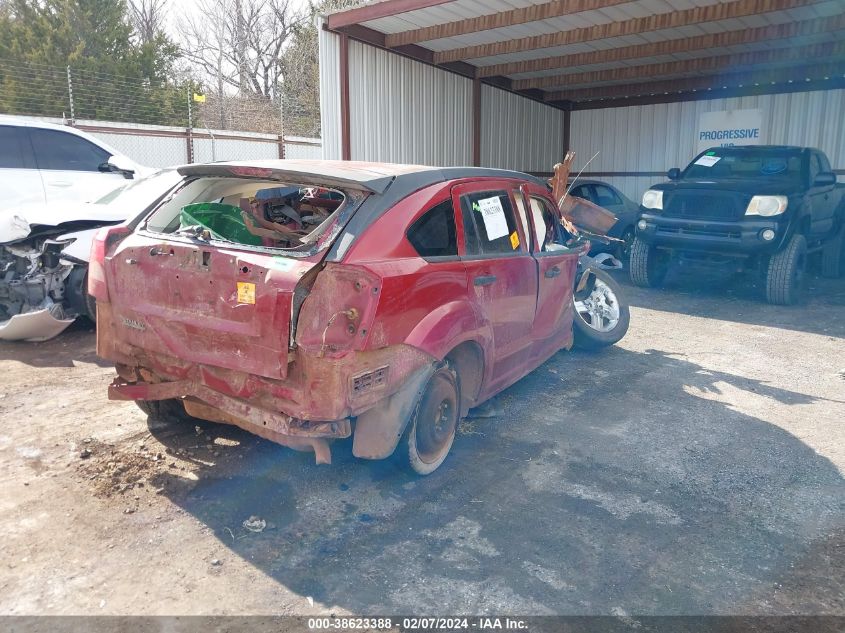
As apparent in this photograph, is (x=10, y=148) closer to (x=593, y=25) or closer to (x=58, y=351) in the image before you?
(x=58, y=351)

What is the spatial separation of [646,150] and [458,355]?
47.2 ft

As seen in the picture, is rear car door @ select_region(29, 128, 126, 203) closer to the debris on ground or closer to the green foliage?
the debris on ground

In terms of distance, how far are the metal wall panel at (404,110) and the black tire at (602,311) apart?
222 inches

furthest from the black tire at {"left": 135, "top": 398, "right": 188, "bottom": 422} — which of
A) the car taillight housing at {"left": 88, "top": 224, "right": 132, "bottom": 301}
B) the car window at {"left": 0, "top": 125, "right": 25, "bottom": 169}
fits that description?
the car window at {"left": 0, "top": 125, "right": 25, "bottom": 169}

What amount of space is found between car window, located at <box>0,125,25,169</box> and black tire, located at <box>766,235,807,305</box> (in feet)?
31.4

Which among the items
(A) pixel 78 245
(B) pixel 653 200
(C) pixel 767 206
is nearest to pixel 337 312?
(A) pixel 78 245

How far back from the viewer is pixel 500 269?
4.35m

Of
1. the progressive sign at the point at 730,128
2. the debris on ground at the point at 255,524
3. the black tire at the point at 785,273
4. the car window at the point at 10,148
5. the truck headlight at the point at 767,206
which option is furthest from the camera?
the progressive sign at the point at 730,128

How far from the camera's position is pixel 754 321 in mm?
8258

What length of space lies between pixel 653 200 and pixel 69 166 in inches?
313

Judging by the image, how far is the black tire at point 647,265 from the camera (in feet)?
33.7

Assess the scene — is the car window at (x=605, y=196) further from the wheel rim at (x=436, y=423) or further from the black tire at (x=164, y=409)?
the black tire at (x=164, y=409)

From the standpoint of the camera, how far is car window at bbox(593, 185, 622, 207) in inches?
521

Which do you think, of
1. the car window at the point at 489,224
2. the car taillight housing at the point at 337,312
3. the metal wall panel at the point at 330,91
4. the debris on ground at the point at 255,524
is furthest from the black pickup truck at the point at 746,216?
the debris on ground at the point at 255,524
